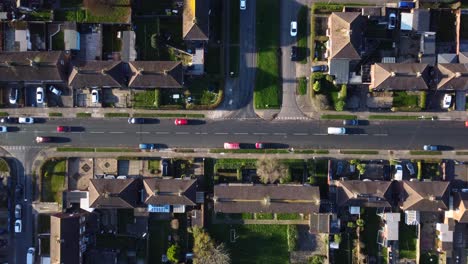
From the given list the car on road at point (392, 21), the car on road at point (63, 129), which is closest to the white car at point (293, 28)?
the car on road at point (392, 21)

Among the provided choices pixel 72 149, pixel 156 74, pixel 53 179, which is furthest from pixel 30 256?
pixel 156 74

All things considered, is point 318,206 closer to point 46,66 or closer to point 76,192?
point 76,192

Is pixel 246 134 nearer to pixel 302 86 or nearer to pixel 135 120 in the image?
pixel 302 86

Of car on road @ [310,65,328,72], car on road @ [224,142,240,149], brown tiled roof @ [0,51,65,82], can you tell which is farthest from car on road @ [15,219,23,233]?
car on road @ [310,65,328,72]

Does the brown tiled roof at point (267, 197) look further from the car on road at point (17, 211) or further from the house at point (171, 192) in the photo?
the car on road at point (17, 211)

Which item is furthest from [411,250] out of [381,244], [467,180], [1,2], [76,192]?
[1,2]

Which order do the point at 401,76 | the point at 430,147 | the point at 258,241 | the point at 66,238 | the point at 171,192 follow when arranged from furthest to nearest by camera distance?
the point at 258,241
the point at 430,147
the point at 66,238
the point at 171,192
the point at 401,76

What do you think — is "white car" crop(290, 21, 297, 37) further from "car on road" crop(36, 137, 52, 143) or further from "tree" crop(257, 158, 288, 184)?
"car on road" crop(36, 137, 52, 143)
